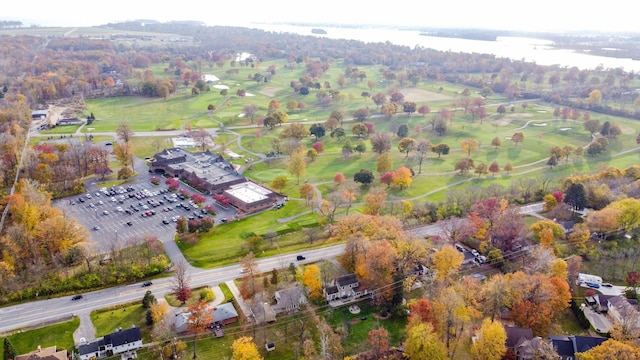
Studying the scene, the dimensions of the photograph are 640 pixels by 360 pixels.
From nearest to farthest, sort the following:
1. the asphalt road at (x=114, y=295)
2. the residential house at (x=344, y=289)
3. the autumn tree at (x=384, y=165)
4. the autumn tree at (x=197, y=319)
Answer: the autumn tree at (x=197, y=319) → the asphalt road at (x=114, y=295) → the residential house at (x=344, y=289) → the autumn tree at (x=384, y=165)

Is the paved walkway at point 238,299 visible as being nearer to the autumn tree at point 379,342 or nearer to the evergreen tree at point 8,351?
the autumn tree at point 379,342

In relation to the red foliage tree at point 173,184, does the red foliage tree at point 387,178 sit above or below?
above

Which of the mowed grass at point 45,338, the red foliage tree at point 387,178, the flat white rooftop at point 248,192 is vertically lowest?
the mowed grass at point 45,338

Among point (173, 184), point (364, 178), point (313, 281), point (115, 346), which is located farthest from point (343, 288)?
point (173, 184)

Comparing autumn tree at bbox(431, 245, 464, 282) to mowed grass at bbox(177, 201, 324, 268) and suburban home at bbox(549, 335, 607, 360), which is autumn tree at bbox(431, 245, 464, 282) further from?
→ mowed grass at bbox(177, 201, 324, 268)

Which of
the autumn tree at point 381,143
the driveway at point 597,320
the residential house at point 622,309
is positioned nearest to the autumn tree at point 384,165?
the autumn tree at point 381,143

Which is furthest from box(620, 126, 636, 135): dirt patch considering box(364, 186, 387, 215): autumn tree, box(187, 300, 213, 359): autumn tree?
box(187, 300, 213, 359): autumn tree

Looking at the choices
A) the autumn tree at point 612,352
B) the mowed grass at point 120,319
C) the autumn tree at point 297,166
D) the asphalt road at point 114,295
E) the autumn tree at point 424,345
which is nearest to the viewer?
the autumn tree at point 612,352
